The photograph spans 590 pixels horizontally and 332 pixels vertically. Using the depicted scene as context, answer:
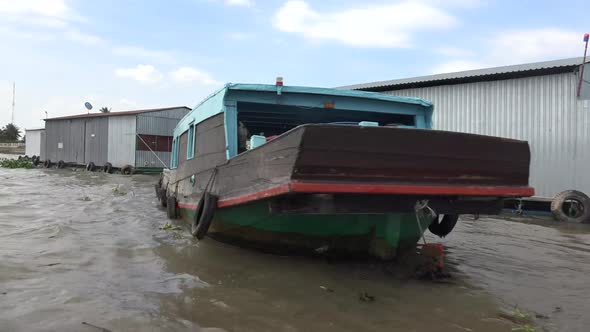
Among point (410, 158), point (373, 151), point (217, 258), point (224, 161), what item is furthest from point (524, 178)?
point (217, 258)

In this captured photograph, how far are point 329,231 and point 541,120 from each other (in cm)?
835

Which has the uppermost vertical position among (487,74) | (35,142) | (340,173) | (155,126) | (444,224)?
(487,74)

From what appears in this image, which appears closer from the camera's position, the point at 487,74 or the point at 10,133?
the point at 487,74

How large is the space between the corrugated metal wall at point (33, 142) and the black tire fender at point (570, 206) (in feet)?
108

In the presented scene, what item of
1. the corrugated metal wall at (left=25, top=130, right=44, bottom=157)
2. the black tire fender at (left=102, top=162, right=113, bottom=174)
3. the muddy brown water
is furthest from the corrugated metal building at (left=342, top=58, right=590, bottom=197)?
the corrugated metal wall at (left=25, top=130, right=44, bottom=157)

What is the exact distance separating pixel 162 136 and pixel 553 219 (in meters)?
19.2

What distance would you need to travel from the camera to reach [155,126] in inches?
881

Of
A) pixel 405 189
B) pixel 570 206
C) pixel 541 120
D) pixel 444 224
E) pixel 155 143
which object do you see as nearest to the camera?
pixel 405 189

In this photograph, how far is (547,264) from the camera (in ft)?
16.9

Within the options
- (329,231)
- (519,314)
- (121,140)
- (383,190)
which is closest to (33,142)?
(121,140)

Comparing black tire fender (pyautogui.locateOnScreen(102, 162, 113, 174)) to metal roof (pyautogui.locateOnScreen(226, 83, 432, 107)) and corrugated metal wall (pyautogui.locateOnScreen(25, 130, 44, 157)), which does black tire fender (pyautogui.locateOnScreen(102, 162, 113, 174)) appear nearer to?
corrugated metal wall (pyautogui.locateOnScreen(25, 130, 44, 157))

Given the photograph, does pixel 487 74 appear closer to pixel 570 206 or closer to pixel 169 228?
pixel 570 206

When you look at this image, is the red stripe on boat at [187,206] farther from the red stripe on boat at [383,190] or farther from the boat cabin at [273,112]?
the red stripe on boat at [383,190]

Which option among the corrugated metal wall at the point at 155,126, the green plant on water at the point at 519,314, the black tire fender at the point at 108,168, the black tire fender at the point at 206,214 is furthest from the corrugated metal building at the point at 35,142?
the green plant on water at the point at 519,314
